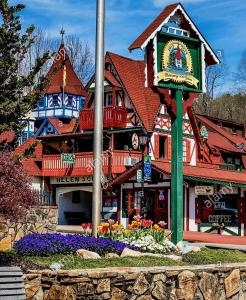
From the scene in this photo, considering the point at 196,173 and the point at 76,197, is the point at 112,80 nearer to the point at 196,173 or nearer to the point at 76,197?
the point at 196,173

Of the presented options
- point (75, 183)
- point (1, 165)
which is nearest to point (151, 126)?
point (75, 183)

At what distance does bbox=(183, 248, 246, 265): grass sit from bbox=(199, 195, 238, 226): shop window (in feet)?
58.3

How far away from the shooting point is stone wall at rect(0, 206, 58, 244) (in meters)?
13.0

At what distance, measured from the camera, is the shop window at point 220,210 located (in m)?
31.4

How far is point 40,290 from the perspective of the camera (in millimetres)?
8805

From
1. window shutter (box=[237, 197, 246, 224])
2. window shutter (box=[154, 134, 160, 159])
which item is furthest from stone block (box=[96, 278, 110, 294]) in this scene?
window shutter (box=[154, 134, 160, 159])

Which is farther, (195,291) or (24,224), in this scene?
(24,224)

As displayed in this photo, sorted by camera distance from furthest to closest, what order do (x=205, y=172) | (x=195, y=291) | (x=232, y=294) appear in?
1. (x=205, y=172)
2. (x=232, y=294)
3. (x=195, y=291)

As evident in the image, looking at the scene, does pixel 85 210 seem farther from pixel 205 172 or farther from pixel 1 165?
pixel 1 165

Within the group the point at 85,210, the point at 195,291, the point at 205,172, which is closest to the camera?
the point at 195,291

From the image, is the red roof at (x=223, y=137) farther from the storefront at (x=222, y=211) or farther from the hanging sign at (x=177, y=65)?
the hanging sign at (x=177, y=65)

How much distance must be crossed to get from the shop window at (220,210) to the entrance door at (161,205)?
1.95 m

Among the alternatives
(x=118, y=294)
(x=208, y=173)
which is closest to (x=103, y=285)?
(x=118, y=294)

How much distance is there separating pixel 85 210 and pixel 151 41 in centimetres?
2501
